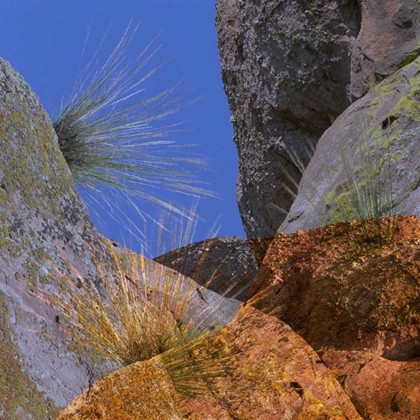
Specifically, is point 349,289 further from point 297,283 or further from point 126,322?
point 126,322

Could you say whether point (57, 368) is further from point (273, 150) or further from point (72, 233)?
point (273, 150)

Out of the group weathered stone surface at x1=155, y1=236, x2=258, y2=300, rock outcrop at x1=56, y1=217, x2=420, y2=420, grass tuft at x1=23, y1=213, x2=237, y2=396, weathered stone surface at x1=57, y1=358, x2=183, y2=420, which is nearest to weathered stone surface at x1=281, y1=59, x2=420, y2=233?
rock outcrop at x1=56, y1=217, x2=420, y2=420

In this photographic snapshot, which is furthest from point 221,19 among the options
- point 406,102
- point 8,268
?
point 8,268

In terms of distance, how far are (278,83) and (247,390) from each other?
3224 mm

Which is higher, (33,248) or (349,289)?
(33,248)

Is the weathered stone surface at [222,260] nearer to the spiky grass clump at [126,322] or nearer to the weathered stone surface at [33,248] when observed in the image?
the weathered stone surface at [33,248]

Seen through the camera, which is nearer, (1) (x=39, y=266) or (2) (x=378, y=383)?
(2) (x=378, y=383)

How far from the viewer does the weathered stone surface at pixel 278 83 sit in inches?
164

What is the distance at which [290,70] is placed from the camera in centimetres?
430

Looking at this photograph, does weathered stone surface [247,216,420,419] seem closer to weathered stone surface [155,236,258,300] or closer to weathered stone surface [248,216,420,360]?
weathered stone surface [248,216,420,360]

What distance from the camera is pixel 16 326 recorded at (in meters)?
1.98

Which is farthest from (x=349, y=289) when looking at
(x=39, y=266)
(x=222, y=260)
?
(x=222, y=260)

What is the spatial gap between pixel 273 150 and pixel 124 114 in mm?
1306

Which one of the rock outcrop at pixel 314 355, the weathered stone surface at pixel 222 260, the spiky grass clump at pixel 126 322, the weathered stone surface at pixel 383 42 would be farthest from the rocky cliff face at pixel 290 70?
the rock outcrop at pixel 314 355
